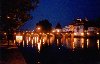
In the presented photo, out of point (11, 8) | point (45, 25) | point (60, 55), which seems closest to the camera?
point (11, 8)

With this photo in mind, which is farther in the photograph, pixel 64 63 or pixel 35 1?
pixel 64 63

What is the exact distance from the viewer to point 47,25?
177 m

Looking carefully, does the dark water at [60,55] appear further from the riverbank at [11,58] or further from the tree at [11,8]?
the tree at [11,8]

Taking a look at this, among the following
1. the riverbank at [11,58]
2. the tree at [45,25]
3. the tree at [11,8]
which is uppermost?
the tree at [45,25]

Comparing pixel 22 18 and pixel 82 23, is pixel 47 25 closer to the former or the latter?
pixel 82 23

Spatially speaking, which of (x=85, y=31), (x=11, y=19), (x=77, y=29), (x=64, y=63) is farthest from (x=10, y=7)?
(x=77, y=29)

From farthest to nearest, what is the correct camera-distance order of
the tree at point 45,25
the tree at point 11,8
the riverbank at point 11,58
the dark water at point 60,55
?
the tree at point 45,25, the dark water at point 60,55, the riverbank at point 11,58, the tree at point 11,8

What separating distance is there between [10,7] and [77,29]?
153 metres

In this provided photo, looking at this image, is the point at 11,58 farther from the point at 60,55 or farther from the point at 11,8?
the point at 60,55

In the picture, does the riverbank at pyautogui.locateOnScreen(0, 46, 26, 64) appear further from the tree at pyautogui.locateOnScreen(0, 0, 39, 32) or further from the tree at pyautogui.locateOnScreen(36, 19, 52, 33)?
the tree at pyautogui.locateOnScreen(36, 19, 52, 33)

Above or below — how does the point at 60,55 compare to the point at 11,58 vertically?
below

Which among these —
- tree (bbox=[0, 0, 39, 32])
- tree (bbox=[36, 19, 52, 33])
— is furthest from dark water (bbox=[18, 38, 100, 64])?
tree (bbox=[36, 19, 52, 33])

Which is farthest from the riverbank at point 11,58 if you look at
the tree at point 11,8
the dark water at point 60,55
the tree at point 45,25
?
the tree at point 45,25

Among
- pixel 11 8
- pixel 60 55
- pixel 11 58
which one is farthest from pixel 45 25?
pixel 11 8
